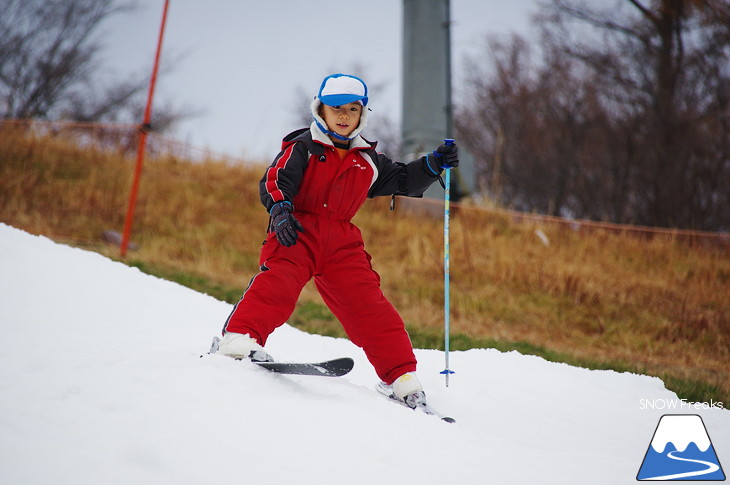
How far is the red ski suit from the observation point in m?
2.55

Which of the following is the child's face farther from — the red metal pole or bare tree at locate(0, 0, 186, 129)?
bare tree at locate(0, 0, 186, 129)

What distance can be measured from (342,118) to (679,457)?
1.97m

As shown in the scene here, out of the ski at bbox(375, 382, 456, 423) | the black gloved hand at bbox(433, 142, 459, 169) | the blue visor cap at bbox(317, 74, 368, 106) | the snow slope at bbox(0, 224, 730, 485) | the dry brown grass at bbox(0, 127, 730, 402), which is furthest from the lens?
the dry brown grass at bbox(0, 127, 730, 402)

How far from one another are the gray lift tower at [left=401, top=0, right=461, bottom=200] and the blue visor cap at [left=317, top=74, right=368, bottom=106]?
6857mm

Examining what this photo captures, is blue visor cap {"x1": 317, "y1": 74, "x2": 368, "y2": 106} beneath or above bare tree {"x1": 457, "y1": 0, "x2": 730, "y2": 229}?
beneath

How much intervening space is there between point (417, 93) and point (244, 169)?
3066mm

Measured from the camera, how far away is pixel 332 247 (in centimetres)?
264

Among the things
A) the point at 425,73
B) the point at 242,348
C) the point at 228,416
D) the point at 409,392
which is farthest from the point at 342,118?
the point at 425,73

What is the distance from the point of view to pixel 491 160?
19156 millimetres

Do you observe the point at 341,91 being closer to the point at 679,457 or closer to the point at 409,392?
the point at 409,392

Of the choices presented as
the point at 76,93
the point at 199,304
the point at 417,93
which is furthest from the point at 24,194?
the point at 76,93

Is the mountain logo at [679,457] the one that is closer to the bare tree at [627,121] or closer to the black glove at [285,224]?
the black glove at [285,224]
